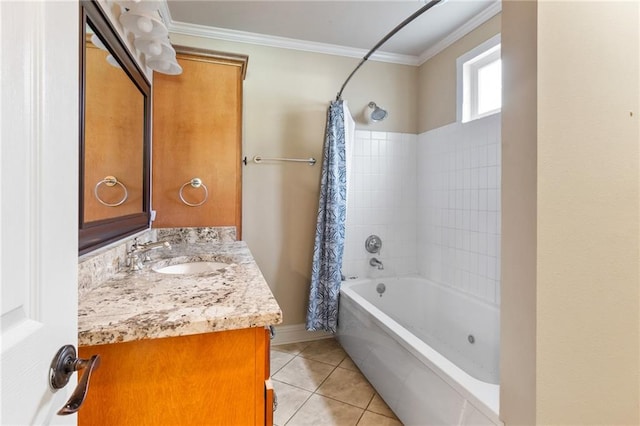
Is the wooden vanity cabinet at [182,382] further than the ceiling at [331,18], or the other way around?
the ceiling at [331,18]

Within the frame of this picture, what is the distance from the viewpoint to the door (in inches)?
14.8

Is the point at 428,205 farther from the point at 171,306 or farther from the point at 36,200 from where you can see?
the point at 36,200

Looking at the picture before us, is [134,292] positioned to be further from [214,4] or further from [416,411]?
[214,4]

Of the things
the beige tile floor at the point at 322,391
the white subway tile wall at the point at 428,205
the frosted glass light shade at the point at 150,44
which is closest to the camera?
the frosted glass light shade at the point at 150,44

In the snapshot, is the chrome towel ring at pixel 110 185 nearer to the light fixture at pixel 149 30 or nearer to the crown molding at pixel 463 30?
the light fixture at pixel 149 30

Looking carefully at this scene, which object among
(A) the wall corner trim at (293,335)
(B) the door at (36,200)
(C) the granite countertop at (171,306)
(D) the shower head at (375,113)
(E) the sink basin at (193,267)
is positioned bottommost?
(A) the wall corner trim at (293,335)

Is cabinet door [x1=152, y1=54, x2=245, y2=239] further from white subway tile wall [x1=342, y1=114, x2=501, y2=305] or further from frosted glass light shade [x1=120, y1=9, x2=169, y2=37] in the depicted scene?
white subway tile wall [x1=342, y1=114, x2=501, y2=305]

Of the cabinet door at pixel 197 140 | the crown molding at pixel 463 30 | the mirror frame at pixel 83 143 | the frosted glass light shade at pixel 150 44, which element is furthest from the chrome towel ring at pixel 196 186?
the crown molding at pixel 463 30

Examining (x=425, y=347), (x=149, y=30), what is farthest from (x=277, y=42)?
(x=425, y=347)

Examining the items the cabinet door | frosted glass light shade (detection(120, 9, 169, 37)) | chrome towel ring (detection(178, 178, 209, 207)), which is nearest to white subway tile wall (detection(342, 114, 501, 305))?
the cabinet door

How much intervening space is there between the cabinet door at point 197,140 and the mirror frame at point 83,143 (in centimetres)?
9

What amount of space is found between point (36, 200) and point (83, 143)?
75cm

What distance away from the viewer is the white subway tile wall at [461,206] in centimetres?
207

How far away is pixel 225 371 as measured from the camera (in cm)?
82
